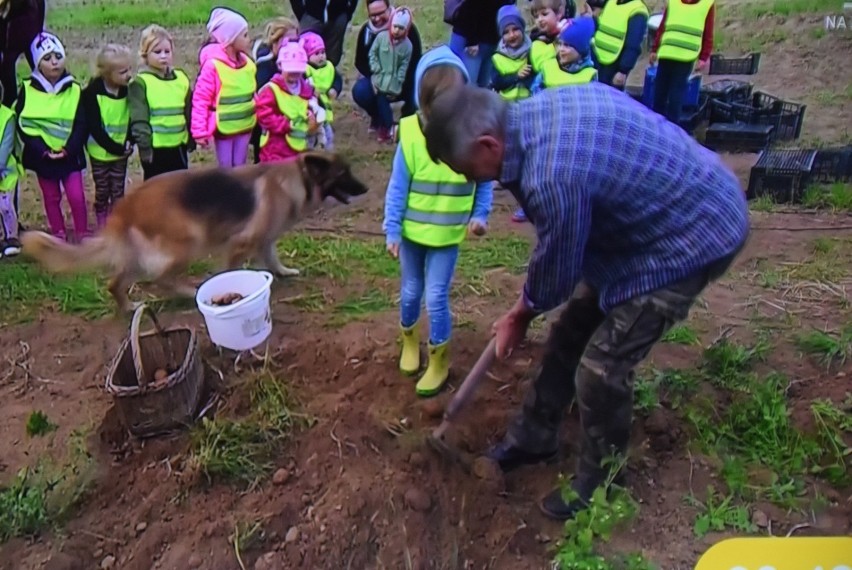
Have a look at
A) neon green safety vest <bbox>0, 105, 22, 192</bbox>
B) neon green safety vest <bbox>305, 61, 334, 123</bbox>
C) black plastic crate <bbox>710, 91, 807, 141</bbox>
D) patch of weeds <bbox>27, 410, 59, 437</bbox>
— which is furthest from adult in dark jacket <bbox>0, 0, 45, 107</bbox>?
black plastic crate <bbox>710, 91, 807, 141</bbox>

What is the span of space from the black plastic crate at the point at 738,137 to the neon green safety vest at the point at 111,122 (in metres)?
5.70

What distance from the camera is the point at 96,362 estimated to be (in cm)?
508

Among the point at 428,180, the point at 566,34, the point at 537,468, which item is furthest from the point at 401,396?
the point at 566,34

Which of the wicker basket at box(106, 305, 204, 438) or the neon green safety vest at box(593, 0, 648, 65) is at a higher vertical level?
the neon green safety vest at box(593, 0, 648, 65)

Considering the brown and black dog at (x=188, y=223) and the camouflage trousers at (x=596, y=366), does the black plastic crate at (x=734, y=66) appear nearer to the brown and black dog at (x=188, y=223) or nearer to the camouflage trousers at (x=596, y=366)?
the brown and black dog at (x=188, y=223)

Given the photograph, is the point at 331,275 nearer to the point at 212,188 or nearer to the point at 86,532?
the point at 212,188

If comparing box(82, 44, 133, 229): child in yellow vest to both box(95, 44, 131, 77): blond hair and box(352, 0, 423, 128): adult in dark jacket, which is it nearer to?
box(95, 44, 131, 77): blond hair

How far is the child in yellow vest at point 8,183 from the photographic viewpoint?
599 cm

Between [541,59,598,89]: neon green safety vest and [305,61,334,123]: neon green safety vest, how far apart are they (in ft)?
6.18

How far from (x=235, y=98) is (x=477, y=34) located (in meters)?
2.92

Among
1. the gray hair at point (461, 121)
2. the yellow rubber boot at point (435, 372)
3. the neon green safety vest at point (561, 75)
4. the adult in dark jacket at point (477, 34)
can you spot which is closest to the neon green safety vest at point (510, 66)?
the neon green safety vest at point (561, 75)

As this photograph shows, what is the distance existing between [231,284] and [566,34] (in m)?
3.53

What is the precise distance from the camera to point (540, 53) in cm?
741

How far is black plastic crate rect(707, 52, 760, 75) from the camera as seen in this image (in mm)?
10516
